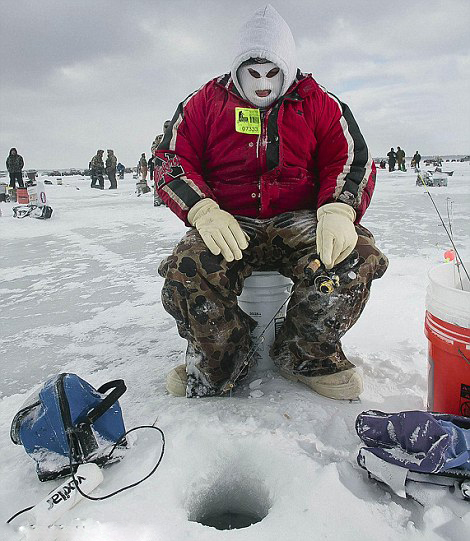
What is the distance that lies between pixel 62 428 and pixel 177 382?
531 mm

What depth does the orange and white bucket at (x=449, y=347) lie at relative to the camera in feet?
4.03

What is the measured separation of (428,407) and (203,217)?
3.18 ft

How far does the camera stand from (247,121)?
1720 mm

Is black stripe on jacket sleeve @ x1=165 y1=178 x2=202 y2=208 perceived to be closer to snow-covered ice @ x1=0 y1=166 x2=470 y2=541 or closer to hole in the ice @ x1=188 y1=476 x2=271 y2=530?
snow-covered ice @ x1=0 y1=166 x2=470 y2=541

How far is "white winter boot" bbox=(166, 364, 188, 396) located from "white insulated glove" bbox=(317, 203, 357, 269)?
665 millimetres

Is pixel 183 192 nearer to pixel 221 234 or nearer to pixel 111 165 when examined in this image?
pixel 221 234

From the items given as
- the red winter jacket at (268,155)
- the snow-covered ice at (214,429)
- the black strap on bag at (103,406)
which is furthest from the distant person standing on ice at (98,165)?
the black strap on bag at (103,406)

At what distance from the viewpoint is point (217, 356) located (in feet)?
5.17

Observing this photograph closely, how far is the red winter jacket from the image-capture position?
67.4 inches

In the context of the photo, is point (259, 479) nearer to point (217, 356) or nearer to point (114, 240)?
point (217, 356)

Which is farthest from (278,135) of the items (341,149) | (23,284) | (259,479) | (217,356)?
(23,284)

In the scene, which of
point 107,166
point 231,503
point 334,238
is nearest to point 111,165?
point 107,166

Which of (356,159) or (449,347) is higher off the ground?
(356,159)

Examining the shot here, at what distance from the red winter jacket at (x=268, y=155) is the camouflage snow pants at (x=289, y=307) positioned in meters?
0.12
